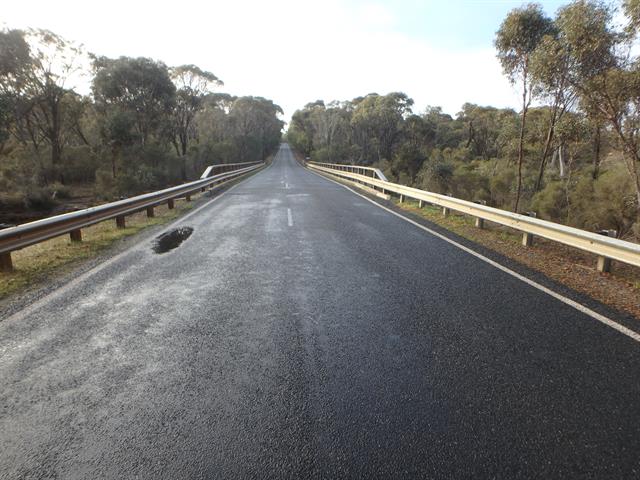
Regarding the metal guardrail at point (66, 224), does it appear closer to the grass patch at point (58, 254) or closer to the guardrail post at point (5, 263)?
the guardrail post at point (5, 263)

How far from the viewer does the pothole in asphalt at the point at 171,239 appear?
277 inches

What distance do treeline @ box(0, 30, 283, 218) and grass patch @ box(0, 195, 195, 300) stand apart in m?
16.0

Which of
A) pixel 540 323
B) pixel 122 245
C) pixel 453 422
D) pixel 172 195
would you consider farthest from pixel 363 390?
pixel 172 195

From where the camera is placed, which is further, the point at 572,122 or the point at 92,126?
the point at 92,126

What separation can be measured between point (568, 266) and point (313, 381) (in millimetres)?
5401

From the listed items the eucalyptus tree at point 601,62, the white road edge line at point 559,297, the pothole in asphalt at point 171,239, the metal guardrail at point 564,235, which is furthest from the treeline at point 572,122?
the pothole in asphalt at point 171,239

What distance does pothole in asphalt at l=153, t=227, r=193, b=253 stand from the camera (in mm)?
7023

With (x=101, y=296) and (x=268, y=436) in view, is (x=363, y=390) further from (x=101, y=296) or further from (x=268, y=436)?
(x=101, y=296)

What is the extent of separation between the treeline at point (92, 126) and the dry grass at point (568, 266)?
23.5m

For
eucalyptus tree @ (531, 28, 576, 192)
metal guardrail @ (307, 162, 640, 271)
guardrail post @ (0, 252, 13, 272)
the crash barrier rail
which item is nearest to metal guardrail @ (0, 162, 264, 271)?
guardrail post @ (0, 252, 13, 272)

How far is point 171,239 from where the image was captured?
778 cm

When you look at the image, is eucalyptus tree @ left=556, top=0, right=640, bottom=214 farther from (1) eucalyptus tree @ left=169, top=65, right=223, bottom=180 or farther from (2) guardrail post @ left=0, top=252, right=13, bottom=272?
(1) eucalyptus tree @ left=169, top=65, right=223, bottom=180

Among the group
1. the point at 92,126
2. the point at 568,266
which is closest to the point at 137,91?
the point at 92,126

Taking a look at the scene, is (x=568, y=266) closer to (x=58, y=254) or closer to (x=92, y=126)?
(x=58, y=254)
